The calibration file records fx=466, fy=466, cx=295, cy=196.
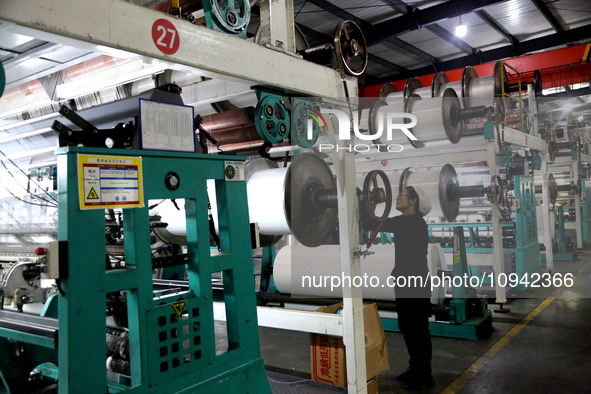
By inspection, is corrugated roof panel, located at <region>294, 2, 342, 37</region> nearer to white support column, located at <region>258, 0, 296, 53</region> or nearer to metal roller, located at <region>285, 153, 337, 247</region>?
metal roller, located at <region>285, 153, 337, 247</region>

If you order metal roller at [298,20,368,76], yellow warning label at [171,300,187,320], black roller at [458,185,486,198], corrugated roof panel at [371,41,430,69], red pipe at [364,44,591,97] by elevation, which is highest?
corrugated roof panel at [371,41,430,69]

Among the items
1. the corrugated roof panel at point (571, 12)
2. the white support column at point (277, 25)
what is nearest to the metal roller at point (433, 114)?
the white support column at point (277, 25)

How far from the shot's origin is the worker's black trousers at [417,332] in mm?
3152

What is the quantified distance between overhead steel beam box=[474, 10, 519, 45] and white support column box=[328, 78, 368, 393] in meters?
7.19

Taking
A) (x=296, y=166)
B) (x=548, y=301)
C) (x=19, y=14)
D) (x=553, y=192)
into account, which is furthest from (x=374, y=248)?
(x=553, y=192)

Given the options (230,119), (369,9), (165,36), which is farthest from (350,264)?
(369,9)

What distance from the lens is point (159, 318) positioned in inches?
58.1

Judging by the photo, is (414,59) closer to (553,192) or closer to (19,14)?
(553,192)

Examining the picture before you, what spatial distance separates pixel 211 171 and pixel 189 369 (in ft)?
2.21

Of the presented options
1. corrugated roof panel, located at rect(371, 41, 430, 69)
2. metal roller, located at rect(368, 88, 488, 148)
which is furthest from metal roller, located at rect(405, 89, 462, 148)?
corrugated roof panel, located at rect(371, 41, 430, 69)

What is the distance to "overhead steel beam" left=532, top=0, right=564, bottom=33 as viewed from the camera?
8212 millimetres

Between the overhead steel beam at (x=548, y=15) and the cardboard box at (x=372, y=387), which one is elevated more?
the overhead steel beam at (x=548, y=15)

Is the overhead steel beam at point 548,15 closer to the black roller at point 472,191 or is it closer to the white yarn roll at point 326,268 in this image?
the black roller at point 472,191

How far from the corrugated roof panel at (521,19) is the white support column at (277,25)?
23.1 feet
